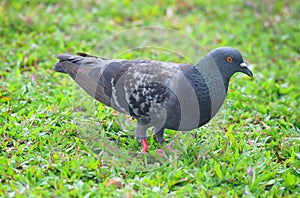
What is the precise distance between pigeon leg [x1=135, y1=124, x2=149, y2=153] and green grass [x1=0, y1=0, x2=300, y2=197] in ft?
0.39

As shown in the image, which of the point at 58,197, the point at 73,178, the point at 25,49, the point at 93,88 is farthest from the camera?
the point at 25,49

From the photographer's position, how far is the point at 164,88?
479cm

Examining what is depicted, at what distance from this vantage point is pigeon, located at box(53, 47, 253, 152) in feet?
15.4

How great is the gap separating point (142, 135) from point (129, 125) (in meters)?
0.51

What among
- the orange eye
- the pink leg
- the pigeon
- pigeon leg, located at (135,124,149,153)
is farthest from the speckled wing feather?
the orange eye

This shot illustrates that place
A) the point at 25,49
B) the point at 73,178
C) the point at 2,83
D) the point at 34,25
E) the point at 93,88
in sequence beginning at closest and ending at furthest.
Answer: the point at 73,178 < the point at 93,88 < the point at 2,83 < the point at 25,49 < the point at 34,25

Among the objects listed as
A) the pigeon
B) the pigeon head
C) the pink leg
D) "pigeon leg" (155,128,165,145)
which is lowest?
the pink leg

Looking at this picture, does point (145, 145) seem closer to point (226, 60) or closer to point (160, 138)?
point (160, 138)

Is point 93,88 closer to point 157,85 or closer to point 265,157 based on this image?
point 157,85

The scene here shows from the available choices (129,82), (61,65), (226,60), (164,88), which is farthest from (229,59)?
(61,65)

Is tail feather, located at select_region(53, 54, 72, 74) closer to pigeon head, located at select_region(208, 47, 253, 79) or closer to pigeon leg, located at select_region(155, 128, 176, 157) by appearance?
pigeon leg, located at select_region(155, 128, 176, 157)

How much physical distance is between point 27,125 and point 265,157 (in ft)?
9.14

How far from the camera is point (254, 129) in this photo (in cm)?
567

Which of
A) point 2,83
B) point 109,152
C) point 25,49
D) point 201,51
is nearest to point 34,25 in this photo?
point 25,49
